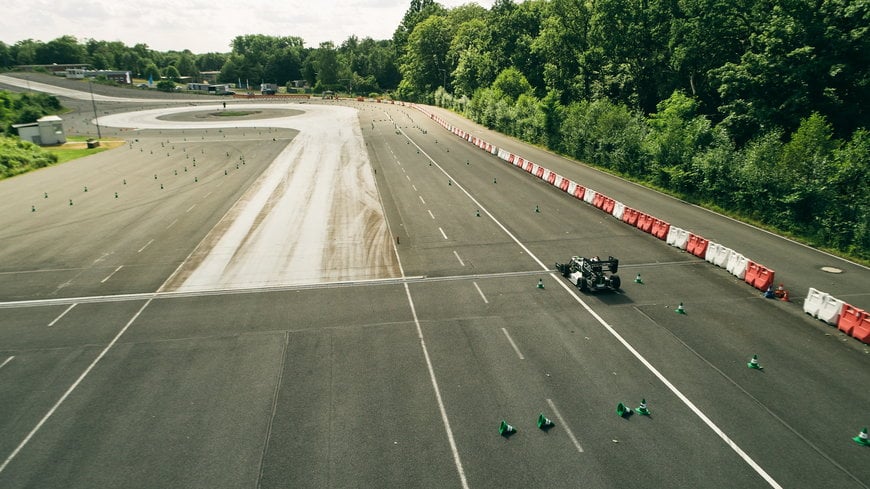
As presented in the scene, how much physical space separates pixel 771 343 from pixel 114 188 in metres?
49.4

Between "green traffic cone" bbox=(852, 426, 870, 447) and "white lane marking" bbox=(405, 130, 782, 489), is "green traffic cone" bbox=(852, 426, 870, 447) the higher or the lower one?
the higher one

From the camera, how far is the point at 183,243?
99.0ft

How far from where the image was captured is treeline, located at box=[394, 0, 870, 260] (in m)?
29.8

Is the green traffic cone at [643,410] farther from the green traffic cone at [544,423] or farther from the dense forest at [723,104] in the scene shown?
the dense forest at [723,104]

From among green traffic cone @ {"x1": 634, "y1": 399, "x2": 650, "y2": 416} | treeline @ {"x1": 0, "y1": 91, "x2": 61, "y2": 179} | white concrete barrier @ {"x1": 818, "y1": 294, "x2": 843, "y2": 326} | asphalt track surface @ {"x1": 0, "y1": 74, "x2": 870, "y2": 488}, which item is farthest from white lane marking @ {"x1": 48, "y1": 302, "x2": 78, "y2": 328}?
treeline @ {"x1": 0, "y1": 91, "x2": 61, "y2": 179}

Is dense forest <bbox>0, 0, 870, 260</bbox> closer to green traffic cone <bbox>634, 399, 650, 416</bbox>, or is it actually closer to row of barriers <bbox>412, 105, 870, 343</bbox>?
row of barriers <bbox>412, 105, 870, 343</bbox>

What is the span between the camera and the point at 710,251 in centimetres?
2616

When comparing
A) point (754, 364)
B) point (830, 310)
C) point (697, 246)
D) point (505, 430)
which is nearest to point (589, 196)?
point (697, 246)

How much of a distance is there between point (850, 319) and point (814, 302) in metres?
1.62

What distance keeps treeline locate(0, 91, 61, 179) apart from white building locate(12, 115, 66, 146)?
176 centimetres

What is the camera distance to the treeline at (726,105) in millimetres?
29828

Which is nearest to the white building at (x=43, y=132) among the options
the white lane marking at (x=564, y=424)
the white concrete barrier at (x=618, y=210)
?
the white concrete barrier at (x=618, y=210)

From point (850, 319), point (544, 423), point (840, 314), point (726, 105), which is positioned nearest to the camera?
point (544, 423)

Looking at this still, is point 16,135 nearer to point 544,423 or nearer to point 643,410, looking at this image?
point 544,423
